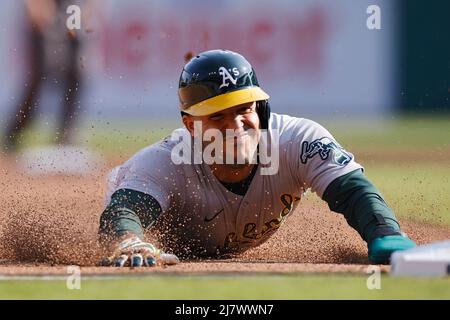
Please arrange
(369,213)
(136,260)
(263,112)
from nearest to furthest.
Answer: (136,260) < (369,213) < (263,112)

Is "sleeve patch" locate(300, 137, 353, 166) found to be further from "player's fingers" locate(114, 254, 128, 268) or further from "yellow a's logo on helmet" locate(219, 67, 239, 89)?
"player's fingers" locate(114, 254, 128, 268)

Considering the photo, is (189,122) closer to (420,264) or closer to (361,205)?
(361,205)

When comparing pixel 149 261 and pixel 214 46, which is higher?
pixel 214 46

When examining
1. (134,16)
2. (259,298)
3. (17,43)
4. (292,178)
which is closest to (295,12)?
(134,16)

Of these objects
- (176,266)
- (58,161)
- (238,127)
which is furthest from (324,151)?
(58,161)

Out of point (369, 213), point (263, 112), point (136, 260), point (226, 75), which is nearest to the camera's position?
→ point (136, 260)

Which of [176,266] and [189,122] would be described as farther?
[189,122]

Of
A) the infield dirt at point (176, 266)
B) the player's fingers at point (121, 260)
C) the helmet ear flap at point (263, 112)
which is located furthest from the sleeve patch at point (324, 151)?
the player's fingers at point (121, 260)
